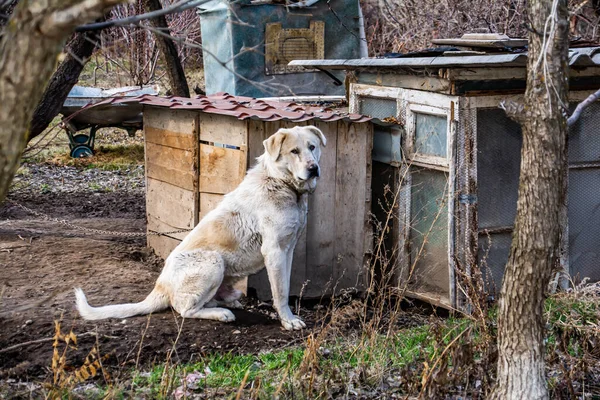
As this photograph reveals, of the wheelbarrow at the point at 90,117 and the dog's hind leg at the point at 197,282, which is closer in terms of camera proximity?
the dog's hind leg at the point at 197,282

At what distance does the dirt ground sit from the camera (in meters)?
5.90

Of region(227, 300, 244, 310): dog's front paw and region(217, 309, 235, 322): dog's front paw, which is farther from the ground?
region(217, 309, 235, 322): dog's front paw

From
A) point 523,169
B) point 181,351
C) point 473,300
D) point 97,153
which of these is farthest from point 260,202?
point 97,153

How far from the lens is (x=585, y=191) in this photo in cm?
789

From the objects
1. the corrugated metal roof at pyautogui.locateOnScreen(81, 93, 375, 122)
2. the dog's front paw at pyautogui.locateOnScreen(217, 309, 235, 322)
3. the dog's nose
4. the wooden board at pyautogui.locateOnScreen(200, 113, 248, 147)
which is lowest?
the dog's front paw at pyautogui.locateOnScreen(217, 309, 235, 322)

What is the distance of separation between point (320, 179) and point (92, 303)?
2343mm

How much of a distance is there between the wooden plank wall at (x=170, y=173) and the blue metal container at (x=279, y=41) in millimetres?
4828

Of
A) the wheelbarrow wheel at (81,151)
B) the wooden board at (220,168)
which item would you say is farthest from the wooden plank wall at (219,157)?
the wheelbarrow wheel at (81,151)

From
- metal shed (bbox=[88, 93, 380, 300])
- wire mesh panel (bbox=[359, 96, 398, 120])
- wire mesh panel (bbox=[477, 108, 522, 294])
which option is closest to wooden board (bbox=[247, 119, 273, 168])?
metal shed (bbox=[88, 93, 380, 300])

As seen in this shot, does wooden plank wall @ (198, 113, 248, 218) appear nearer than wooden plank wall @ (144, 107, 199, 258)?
Yes

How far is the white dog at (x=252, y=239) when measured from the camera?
261 inches

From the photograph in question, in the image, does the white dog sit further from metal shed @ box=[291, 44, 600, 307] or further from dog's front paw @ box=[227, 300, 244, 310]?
metal shed @ box=[291, 44, 600, 307]

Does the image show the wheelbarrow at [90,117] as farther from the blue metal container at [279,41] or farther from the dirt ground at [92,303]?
the dirt ground at [92,303]

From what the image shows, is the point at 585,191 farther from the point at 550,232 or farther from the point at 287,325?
the point at 550,232
